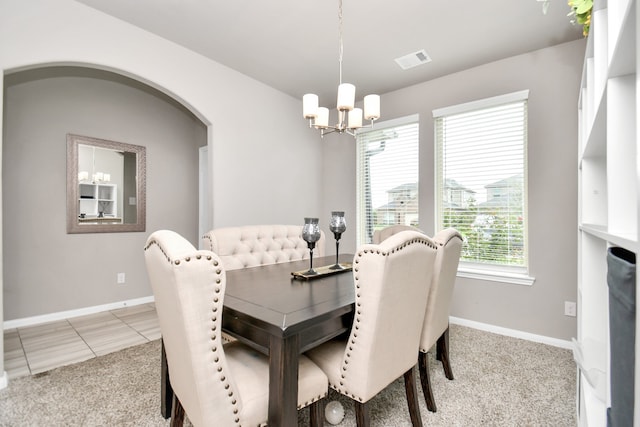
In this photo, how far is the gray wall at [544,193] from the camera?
2719 millimetres

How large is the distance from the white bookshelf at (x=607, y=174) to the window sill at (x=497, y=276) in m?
1.61

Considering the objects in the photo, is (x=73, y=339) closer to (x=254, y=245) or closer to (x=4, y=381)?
(x=4, y=381)

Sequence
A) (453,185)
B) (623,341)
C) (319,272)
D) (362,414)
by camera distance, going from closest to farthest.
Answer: (623,341)
(362,414)
(319,272)
(453,185)

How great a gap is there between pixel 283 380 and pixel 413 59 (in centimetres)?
312

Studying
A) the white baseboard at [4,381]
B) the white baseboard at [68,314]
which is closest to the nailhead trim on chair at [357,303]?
the white baseboard at [4,381]

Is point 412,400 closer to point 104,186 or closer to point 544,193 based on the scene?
point 544,193

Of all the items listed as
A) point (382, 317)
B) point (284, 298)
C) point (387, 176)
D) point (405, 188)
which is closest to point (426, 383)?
point (382, 317)

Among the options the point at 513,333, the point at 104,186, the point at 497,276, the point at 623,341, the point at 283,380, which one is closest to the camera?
the point at 623,341

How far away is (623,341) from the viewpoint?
597 mm

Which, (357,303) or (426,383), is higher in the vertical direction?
(357,303)

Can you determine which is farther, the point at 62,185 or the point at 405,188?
the point at 405,188

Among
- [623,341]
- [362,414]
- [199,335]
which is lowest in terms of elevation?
[362,414]

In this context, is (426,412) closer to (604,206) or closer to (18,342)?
(604,206)

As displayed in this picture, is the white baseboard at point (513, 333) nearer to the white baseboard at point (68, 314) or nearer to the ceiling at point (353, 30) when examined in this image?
the ceiling at point (353, 30)
